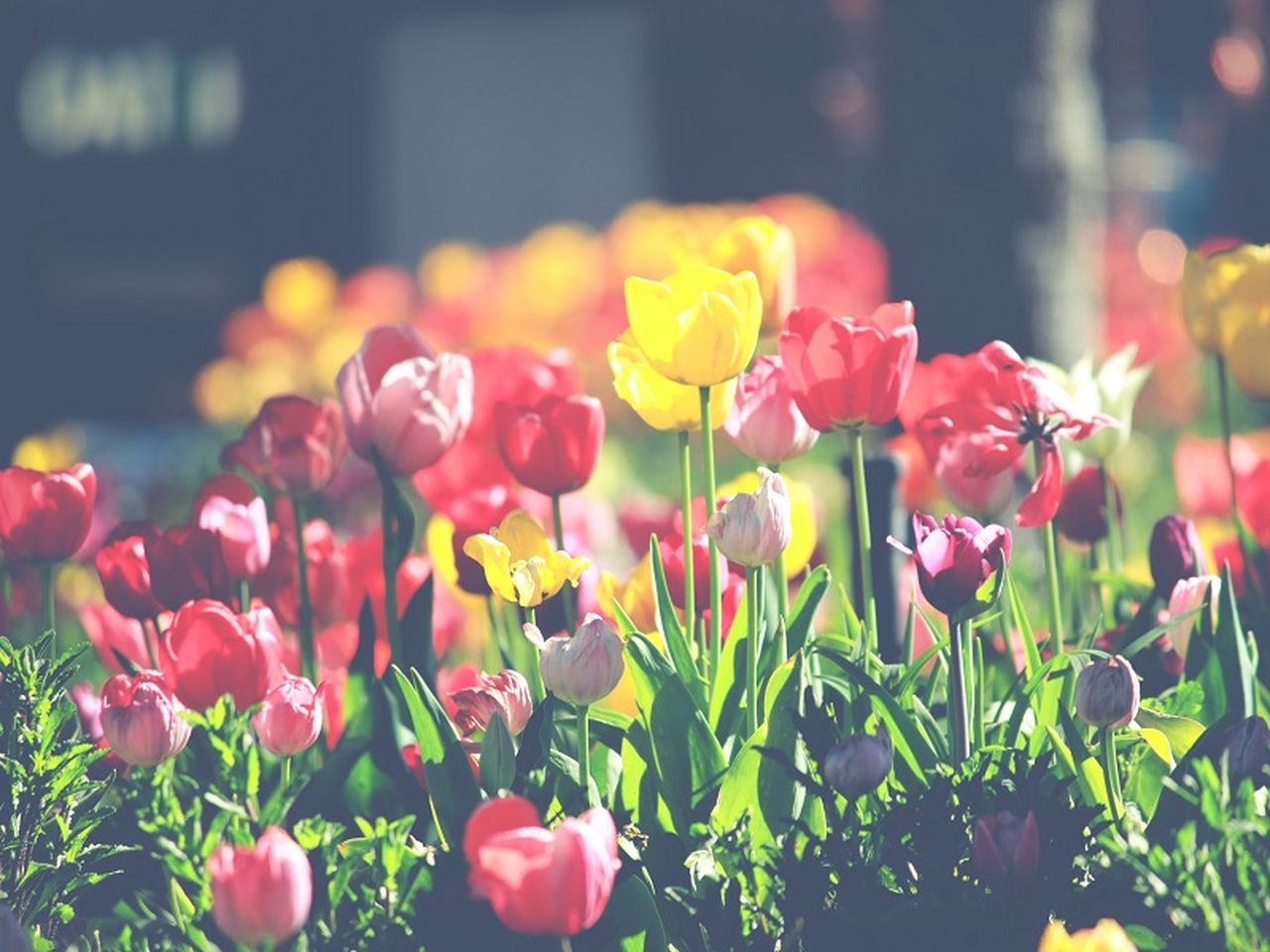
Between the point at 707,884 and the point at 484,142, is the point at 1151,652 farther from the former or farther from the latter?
the point at 484,142

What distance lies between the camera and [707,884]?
154cm

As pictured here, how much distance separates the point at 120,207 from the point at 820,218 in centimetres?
411

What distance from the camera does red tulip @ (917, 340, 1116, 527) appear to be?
5.46 ft

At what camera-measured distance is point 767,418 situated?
6.01ft

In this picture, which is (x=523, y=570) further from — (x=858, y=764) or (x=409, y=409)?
(x=858, y=764)

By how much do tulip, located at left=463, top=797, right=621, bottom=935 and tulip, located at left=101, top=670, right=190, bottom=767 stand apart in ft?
1.19

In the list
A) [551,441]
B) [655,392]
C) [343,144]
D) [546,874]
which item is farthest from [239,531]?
[343,144]

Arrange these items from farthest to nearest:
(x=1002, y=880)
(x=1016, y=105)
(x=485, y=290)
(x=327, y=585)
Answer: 1. (x=485, y=290)
2. (x=1016, y=105)
3. (x=327, y=585)
4. (x=1002, y=880)

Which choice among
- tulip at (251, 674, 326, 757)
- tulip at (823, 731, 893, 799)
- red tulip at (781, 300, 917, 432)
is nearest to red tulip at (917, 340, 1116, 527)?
red tulip at (781, 300, 917, 432)

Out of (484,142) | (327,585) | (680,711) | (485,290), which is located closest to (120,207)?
(484,142)

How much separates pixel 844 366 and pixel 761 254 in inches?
14.3

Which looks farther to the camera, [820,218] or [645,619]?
[820,218]

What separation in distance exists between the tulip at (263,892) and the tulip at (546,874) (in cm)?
13

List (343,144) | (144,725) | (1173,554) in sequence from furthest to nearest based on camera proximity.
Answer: (343,144) → (1173,554) → (144,725)
